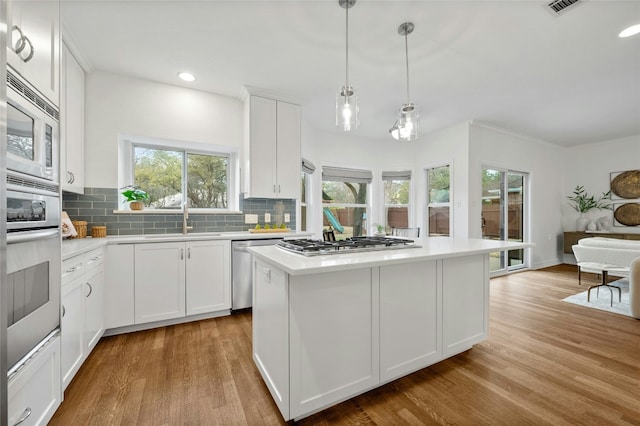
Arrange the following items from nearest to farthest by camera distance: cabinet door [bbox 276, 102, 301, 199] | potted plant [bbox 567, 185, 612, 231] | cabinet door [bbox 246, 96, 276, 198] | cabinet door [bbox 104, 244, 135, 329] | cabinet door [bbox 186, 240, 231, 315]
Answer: cabinet door [bbox 104, 244, 135, 329] < cabinet door [bbox 186, 240, 231, 315] < cabinet door [bbox 246, 96, 276, 198] < cabinet door [bbox 276, 102, 301, 199] < potted plant [bbox 567, 185, 612, 231]

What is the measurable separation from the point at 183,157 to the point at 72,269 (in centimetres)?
203

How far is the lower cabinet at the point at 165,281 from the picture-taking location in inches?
98.0

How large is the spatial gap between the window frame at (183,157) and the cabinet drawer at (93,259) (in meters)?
0.79

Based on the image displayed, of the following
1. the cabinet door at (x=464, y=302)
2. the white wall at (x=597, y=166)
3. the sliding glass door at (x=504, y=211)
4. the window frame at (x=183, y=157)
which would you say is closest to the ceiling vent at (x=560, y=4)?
the cabinet door at (x=464, y=302)

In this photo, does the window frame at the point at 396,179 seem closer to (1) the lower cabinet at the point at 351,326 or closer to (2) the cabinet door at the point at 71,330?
(1) the lower cabinet at the point at 351,326

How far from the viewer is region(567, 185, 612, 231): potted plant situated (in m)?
Result: 5.67

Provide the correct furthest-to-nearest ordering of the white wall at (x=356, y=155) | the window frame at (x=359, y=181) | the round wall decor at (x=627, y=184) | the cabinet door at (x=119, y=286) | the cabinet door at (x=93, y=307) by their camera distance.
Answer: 1. the round wall decor at (x=627, y=184)
2. the window frame at (x=359, y=181)
3. the white wall at (x=356, y=155)
4. the cabinet door at (x=119, y=286)
5. the cabinet door at (x=93, y=307)

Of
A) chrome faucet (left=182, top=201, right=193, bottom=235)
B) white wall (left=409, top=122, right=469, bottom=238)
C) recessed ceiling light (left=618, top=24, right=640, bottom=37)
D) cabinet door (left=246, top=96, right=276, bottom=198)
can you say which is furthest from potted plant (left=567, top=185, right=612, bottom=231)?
chrome faucet (left=182, top=201, right=193, bottom=235)

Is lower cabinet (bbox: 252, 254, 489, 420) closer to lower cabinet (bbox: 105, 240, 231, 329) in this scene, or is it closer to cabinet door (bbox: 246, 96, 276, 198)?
lower cabinet (bbox: 105, 240, 231, 329)

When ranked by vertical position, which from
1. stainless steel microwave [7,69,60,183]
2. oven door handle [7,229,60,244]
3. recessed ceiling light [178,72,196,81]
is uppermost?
recessed ceiling light [178,72,196,81]

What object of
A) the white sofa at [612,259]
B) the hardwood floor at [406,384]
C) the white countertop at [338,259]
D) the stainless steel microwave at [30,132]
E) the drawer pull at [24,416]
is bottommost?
the hardwood floor at [406,384]

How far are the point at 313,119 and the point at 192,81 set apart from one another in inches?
71.8

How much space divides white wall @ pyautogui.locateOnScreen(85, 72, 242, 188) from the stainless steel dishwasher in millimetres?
1388

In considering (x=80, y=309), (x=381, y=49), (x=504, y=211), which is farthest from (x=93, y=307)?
A: (x=504, y=211)
